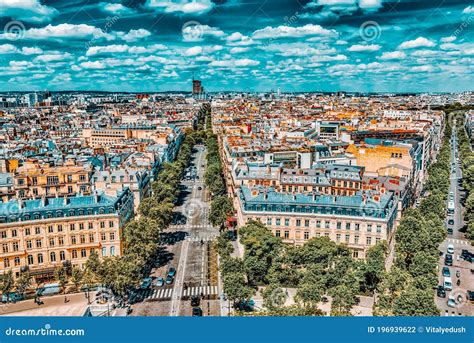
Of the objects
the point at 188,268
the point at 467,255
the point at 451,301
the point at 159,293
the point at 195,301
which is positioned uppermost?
the point at 188,268

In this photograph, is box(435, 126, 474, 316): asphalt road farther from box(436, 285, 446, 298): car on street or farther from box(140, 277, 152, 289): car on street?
box(140, 277, 152, 289): car on street

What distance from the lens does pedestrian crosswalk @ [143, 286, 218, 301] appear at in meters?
25.0

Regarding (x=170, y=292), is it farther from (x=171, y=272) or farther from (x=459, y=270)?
(x=459, y=270)

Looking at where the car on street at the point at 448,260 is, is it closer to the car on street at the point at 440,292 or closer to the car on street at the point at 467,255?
the car on street at the point at 467,255

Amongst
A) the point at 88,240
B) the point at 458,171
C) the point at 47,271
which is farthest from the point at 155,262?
the point at 458,171

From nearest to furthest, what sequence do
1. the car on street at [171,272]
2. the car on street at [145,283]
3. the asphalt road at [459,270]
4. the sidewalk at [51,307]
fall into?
1. the sidewalk at [51,307]
2. the asphalt road at [459,270]
3. the car on street at [145,283]
4. the car on street at [171,272]

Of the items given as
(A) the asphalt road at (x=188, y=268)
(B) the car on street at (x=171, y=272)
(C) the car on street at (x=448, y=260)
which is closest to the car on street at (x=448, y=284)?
(C) the car on street at (x=448, y=260)

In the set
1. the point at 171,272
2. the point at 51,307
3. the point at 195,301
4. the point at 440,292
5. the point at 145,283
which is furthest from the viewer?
the point at 171,272

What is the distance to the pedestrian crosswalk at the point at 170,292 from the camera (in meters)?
25.0

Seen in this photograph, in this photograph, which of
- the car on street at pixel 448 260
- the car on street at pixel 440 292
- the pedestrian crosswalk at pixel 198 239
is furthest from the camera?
the pedestrian crosswalk at pixel 198 239

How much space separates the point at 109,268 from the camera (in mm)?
23547

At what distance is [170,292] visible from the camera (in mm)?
25500

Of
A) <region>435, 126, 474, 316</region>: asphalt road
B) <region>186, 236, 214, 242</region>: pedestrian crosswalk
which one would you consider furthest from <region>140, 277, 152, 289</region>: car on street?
<region>435, 126, 474, 316</region>: asphalt road

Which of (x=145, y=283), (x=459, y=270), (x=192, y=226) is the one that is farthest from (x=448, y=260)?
(x=145, y=283)
